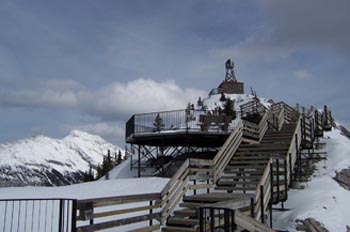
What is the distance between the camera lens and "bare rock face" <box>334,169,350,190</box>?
15.8 metres

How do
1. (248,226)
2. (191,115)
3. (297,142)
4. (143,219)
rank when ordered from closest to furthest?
(248,226) < (143,219) < (297,142) < (191,115)

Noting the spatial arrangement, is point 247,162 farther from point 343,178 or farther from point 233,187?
point 343,178

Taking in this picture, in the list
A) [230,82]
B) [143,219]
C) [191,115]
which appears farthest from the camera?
[230,82]

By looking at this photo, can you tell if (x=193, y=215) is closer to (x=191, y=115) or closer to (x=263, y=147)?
(x=263, y=147)

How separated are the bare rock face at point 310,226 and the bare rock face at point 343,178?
3846 mm

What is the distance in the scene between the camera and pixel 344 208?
13.9 m

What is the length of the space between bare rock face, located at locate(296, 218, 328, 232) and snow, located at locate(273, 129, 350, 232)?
0.15 m

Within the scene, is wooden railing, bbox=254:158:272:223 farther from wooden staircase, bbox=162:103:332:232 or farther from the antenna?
the antenna

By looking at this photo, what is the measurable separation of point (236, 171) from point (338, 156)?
241 inches

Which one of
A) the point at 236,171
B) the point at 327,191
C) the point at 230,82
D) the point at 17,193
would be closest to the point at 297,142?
the point at 327,191

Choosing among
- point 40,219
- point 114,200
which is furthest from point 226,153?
point 114,200

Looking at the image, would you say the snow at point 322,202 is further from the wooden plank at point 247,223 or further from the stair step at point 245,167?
the wooden plank at point 247,223

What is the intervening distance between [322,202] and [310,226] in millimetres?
1589

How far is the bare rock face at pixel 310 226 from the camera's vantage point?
1224 cm
